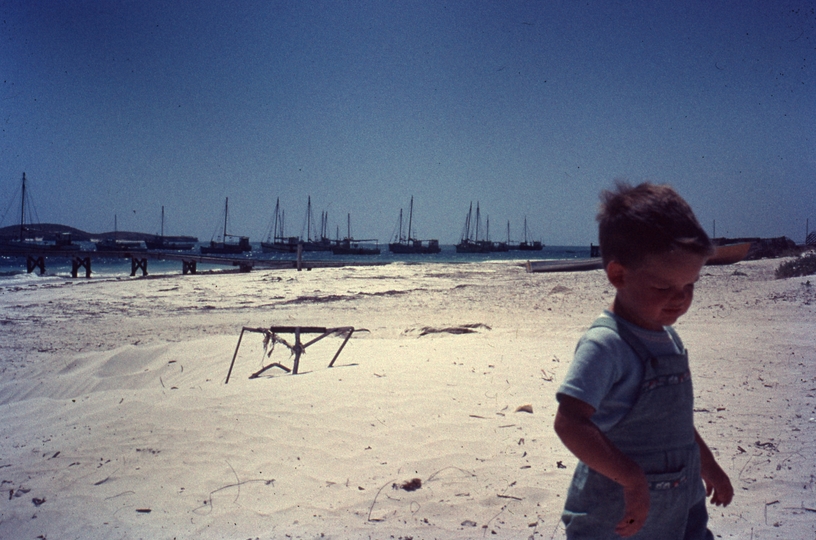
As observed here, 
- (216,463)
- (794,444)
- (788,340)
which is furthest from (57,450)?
(788,340)

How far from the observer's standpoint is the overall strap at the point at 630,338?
139 centimetres

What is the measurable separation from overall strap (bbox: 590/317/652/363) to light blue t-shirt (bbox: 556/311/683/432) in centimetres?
1

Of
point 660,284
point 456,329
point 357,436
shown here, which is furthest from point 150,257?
point 660,284

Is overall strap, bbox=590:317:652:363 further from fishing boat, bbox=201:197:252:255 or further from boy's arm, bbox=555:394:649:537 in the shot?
fishing boat, bbox=201:197:252:255

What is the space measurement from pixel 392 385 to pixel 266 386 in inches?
54.2

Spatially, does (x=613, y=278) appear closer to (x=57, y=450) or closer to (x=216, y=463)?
(x=216, y=463)

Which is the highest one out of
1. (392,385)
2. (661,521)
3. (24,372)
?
(661,521)

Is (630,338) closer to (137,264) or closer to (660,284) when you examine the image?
(660,284)

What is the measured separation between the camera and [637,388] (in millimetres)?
1393

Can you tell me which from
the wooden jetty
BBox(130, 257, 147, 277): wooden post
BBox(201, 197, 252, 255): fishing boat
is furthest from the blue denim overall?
BBox(201, 197, 252, 255): fishing boat

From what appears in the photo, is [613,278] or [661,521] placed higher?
[613,278]

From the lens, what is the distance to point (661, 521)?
4.71 ft

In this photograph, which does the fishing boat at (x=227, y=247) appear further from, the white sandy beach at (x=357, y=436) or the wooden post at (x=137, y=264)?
the white sandy beach at (x=357, y=436)

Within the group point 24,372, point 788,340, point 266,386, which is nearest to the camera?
point 266,386
